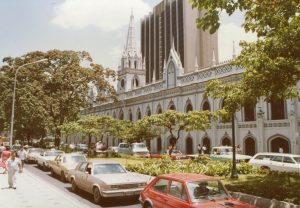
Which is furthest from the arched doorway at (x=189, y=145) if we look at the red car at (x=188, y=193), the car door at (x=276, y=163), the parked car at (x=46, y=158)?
the red car at (x=188, y=193)

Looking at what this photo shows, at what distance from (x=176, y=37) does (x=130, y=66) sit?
33571mm

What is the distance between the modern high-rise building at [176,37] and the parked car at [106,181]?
60.7 meters

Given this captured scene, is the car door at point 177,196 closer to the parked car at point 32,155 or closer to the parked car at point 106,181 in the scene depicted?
the parked car at point 106,181

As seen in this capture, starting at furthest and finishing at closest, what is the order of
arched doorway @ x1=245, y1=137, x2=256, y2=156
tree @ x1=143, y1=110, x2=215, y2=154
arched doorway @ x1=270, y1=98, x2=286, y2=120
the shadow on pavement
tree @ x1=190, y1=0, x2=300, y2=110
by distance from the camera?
arched doorway @ x1=245, y1=137, x2=256, y2=156, arched doorway @ x1=270, y1=98, x2=286, y2=120, tree @ x1=143, y1=110, x2=215, y2=154, the shadow on pavement, tree @ x1=190, y1=0, x2=300, y2=110

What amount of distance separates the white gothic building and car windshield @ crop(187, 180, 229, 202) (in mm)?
11855

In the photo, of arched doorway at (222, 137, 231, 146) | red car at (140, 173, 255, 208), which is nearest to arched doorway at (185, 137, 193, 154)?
arched doorway at (222, 137, 231, 146)

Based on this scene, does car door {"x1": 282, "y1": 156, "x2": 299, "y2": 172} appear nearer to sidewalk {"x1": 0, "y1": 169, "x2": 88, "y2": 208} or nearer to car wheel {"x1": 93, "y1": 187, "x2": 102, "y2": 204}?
car wheel {"x1": 93, "y1": 187, "x2": 102, "y2": 204}

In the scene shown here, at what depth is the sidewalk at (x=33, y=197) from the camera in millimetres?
11484

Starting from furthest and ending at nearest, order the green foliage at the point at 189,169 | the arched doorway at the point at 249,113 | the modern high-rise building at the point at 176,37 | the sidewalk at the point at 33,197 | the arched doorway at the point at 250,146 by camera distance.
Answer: the modern high-rise building at the point at 176,37 → the arched doorway at the point at 249,113 → the arched doorway at the point at 250,146 → the green foliage at the point at 189,169 → the sidewalk at the point at 33,197

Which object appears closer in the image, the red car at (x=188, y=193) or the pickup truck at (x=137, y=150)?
the red car at (x=188, y=193)

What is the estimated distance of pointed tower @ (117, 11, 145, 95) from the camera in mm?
60003

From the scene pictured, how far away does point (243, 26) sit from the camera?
12211 millimetres

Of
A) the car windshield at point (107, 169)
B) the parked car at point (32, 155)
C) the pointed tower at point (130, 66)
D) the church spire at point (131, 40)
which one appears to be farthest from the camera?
the church spire at point (131, 40)

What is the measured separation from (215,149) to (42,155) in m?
14.6
